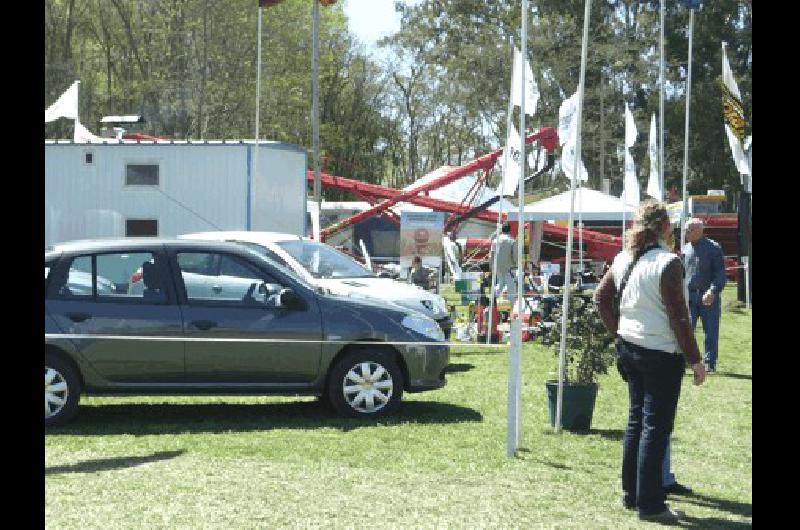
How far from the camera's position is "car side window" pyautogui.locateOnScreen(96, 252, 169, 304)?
10.9 metres

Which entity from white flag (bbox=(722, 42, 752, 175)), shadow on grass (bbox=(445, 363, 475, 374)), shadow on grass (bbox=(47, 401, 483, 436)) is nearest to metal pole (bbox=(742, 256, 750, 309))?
white flag (bbox=(722, 42, 752, 175))

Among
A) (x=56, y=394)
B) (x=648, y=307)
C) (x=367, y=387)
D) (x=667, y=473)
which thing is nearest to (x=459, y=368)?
(x=367, y=387)

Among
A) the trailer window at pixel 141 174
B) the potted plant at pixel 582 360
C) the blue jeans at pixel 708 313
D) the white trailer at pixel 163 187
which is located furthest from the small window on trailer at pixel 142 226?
the potted plant at pixel 582 360

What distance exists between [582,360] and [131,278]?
153 inches

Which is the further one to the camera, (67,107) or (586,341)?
(67,107)

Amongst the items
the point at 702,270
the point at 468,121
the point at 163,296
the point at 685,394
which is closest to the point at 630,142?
the point at 702,270

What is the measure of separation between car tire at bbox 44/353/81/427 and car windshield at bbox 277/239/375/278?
200 inches

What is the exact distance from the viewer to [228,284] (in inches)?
438

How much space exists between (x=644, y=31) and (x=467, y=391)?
42.3 metres

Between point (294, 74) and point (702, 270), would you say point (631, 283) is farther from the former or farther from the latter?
point (294, 74)

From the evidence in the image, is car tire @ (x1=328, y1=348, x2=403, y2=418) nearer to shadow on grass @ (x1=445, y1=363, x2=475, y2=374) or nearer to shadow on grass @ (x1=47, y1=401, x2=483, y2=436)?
shadow on grass @ (x1=47, y1=401, x2=483, y2=436)

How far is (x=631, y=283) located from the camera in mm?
7762

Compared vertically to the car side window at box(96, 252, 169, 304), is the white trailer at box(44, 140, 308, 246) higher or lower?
higher

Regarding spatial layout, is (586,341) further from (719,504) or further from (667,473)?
(719,504)
